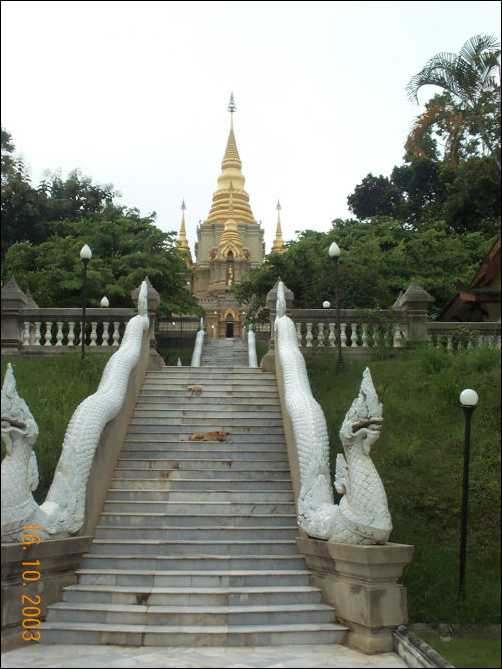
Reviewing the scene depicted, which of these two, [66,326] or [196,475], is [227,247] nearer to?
[66,326]

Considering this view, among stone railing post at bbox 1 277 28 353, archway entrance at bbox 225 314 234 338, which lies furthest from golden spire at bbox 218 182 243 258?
stone railing post at bbox 1 277 28 353

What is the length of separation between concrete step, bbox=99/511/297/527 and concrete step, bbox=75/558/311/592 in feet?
3.87

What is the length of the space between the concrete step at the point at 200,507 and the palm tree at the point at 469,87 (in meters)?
5.00

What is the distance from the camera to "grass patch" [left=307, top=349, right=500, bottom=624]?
7.94m

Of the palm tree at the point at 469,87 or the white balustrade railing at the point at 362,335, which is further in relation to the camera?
the white balustrade railing at the point at 362,335

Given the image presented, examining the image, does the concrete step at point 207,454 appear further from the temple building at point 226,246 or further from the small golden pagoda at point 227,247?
the temple building at point 226,246

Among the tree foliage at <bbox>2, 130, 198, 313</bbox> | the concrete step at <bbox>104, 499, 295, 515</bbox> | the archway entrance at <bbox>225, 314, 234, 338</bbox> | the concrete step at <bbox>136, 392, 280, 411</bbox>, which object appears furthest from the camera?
the archway entrance at <bbox>225, 314, 234, 338</bbox>

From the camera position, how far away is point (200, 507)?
9883mm

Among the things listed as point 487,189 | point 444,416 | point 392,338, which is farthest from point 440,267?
point 487,189

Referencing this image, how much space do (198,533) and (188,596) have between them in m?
1.43

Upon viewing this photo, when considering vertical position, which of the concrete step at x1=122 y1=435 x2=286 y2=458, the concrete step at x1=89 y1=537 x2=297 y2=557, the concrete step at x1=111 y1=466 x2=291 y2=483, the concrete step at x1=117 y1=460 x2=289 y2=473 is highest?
the concrete step at x1=122 y1=435 x2=286 y2=458

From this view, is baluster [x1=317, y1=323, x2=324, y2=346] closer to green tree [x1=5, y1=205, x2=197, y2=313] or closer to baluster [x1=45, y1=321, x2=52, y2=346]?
baluster [x1=45, y1=321, x2=52, y2=346]

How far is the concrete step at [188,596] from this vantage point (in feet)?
25.9

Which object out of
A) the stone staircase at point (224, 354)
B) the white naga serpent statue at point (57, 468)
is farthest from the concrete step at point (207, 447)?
the stone staircase at point (224, 354)
